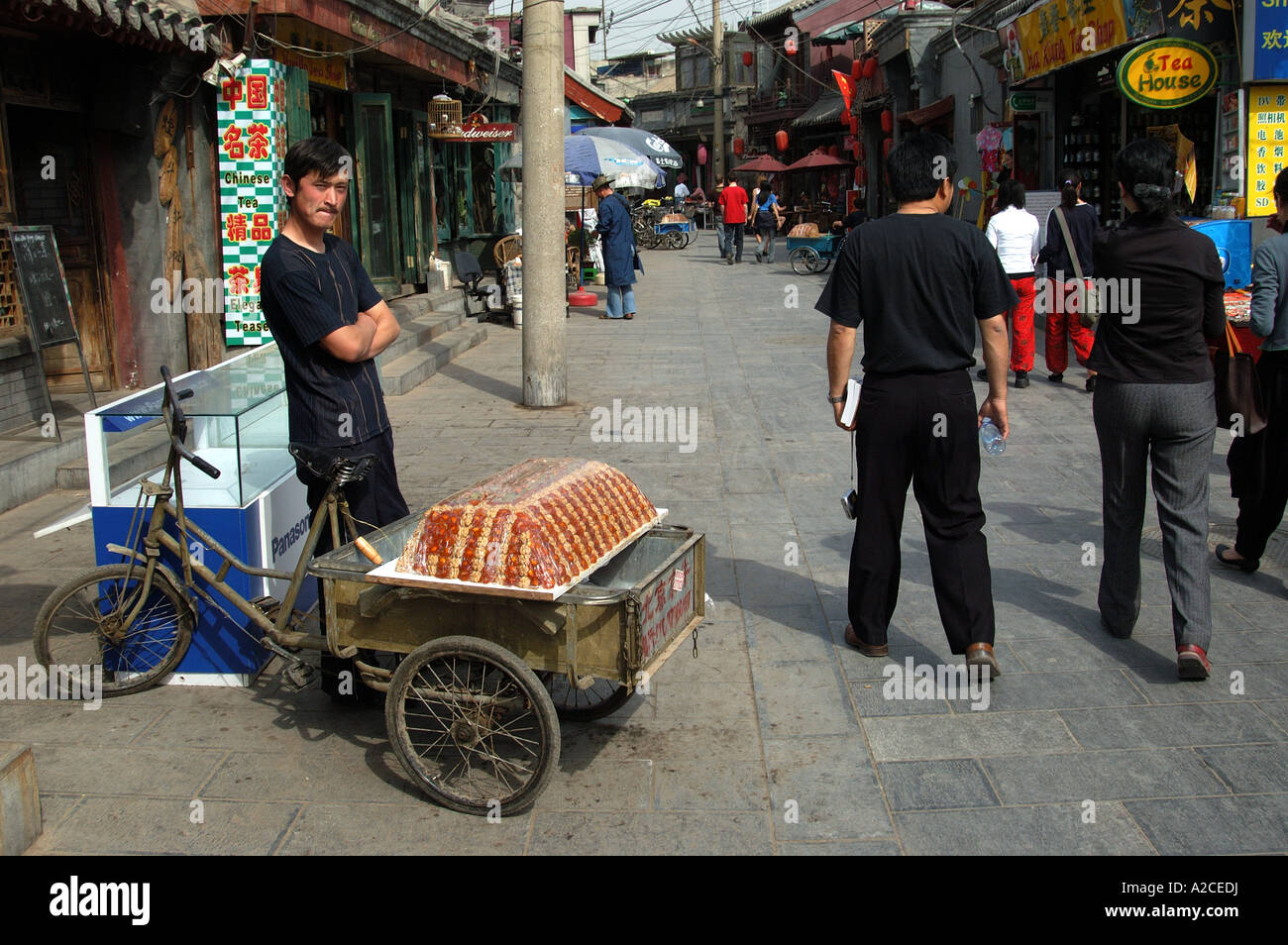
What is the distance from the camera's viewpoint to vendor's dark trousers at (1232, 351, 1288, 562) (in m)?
5.35

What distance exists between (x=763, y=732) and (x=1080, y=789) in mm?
1068

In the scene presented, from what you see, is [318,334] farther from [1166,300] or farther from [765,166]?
[765,166]

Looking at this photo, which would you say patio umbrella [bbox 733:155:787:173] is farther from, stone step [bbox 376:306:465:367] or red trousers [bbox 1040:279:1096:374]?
red trousers [bbox 1040:279:1096:374]

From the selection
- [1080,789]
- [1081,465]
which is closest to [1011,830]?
[1080,789]

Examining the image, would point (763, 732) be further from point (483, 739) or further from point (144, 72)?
point (144, 72)

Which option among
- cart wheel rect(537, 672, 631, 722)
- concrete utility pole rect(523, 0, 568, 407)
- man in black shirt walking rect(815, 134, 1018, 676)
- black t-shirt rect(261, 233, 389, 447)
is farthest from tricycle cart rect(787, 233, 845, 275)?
black t-shirt rect(261, 233, 389, 447)

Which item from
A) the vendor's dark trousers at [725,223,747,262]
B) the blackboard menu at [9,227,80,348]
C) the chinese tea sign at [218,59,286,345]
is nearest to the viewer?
the blackboard menu at [9,227,80,348]

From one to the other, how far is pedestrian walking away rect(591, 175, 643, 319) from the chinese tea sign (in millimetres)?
5662

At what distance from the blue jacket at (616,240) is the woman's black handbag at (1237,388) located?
34.2 ft

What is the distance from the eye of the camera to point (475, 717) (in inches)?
143

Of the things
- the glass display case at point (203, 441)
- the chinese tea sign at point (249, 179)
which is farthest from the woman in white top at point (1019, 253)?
the glass display case at point (203, 441)

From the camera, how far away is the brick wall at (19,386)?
8.19 m

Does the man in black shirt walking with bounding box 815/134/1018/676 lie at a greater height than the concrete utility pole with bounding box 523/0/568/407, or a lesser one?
lesser

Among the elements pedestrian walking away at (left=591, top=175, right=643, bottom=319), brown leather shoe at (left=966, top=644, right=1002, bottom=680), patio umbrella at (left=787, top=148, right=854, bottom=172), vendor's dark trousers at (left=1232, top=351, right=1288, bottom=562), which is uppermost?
patio umbrella at (left=787, top=148, right=854, bottom=172)
